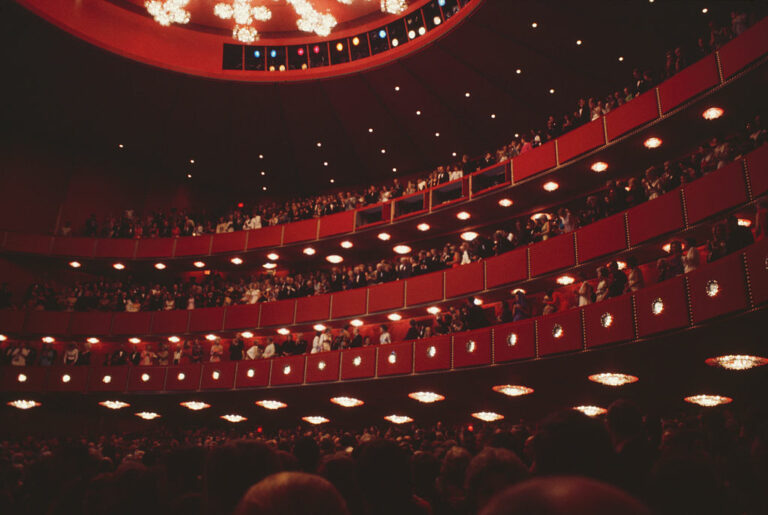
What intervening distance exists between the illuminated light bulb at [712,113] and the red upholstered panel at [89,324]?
1915cm

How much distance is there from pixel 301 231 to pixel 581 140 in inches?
390

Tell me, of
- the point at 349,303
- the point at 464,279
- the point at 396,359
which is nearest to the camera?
the point at 396,359

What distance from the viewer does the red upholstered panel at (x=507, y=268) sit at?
47.2ft

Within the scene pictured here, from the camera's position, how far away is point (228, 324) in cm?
Result: 1947

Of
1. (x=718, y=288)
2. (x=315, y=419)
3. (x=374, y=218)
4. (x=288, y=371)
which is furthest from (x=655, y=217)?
(x=315, y=419)

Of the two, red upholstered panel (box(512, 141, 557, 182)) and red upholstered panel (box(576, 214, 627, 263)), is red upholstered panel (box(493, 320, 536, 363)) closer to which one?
red upholstered panel (box(576, 214, 627, 263))

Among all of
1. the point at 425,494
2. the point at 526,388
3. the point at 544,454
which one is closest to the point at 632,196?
the point at 526,388

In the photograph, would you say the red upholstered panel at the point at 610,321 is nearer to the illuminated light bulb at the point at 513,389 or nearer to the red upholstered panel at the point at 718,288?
the red upholstered panel at the point at 718,288

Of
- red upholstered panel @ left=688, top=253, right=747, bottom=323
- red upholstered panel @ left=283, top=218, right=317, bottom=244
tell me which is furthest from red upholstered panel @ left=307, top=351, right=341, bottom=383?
red upholstered panel @ left=688, top=253, right=747, bottom=323

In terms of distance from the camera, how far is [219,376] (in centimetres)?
1789

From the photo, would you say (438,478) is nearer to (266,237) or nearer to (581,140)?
(581,140)

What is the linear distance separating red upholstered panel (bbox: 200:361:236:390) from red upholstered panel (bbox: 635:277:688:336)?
39.9 feet

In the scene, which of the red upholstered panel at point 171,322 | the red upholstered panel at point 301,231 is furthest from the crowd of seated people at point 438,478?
the red upholstered panel at point 171,322

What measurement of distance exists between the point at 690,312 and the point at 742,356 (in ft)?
4.73
